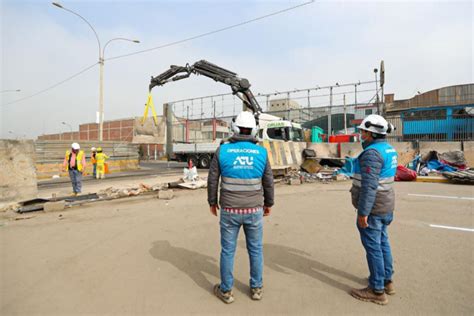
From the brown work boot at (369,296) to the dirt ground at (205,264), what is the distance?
66 mm

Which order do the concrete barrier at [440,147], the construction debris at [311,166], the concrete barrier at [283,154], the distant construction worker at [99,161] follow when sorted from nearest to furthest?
the concrete barrier at [283,154], the construction debris at [311,166], the concrete barrier at [440,147], the distant construction worker at [99,161]

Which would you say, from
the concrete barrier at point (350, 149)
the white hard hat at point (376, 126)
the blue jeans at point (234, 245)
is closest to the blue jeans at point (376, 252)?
the white hard hat at point (376, 126)

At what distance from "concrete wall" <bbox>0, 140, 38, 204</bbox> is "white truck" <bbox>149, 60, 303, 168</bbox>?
7.89 m

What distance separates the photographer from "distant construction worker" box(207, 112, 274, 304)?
2.70 m

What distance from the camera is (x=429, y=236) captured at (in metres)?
4.38

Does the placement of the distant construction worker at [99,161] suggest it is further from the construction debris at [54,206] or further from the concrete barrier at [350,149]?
the concrete barrier at [350,149]

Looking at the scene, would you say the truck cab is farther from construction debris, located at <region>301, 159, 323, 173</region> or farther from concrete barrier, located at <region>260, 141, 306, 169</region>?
construction debris, located at <region>301, 159, 323, 173</region>

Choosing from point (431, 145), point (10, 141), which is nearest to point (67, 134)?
point (10, 141)

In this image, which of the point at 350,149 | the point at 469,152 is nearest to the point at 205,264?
the point at 350,149

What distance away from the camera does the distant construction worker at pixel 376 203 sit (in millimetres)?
2619

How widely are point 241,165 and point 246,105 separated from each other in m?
12.6

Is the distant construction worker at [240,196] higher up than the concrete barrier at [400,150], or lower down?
lower down

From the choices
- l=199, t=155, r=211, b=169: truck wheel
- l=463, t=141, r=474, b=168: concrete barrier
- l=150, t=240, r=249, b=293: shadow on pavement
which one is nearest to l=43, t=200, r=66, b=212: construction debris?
l=150, t=240, r=249, b=293: shadow on pavement

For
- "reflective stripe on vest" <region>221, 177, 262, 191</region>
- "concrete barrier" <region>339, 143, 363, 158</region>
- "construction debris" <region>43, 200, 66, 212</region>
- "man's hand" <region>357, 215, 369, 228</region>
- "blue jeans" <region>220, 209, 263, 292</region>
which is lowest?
"construction debris" <region>43, 200, 66, 212</region>
